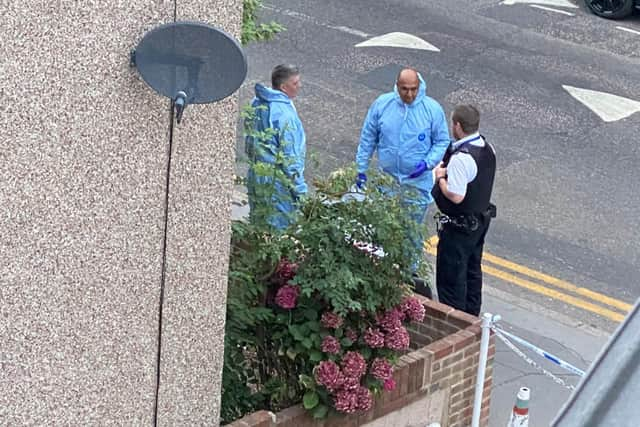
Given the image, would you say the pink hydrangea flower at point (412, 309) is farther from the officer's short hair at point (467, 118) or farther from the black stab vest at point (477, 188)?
the officer's short hair at point (467, 118)

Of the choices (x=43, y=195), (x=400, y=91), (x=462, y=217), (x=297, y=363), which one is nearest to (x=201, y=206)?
(x=43, y=195)

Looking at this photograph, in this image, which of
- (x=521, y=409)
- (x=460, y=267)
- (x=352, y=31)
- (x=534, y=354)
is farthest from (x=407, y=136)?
(x=352, y=31)

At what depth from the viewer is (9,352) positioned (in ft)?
11.7

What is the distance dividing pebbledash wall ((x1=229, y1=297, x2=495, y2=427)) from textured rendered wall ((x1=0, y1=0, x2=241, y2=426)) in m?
1.01

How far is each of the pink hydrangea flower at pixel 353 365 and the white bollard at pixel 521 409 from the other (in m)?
1.06

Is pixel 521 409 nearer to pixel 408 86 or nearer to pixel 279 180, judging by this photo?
pixel 279 180

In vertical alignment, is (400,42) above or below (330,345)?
below

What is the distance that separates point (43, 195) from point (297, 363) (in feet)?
6.70

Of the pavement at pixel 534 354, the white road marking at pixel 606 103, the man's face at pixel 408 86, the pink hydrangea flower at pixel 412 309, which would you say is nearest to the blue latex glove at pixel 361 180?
the pink hydrangea flower at pixel 412 309

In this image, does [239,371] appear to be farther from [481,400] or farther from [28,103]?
[28,103]

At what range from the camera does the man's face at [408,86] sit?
7648 mm

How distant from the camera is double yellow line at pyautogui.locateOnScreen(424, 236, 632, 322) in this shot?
8.39m

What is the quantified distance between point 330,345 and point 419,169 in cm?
299

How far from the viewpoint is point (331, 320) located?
5.07 m
